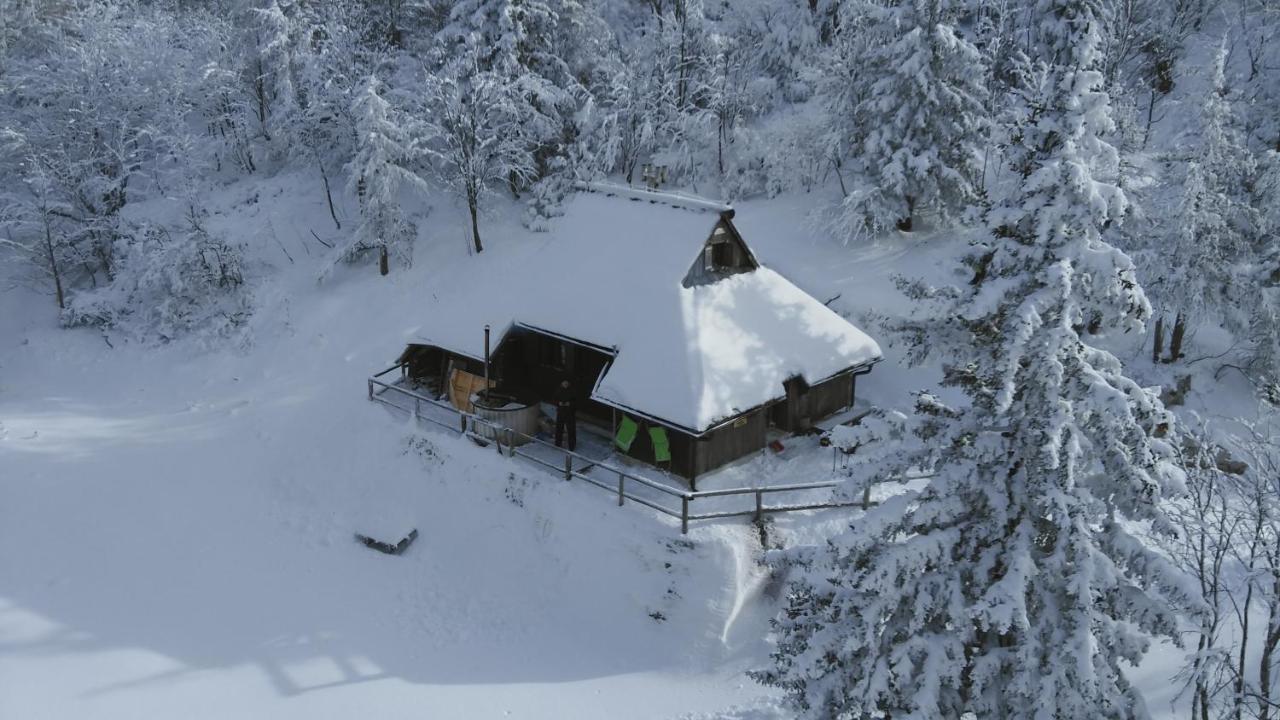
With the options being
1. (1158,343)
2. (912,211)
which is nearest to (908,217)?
(912,211)

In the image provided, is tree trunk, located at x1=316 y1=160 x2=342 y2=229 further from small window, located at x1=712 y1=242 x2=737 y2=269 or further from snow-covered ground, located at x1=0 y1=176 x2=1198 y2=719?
small window, located at x1=712 y1=242 x2=737 y2=269

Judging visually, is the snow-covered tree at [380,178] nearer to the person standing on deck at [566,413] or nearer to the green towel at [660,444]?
the person standing on deck at [566,413]

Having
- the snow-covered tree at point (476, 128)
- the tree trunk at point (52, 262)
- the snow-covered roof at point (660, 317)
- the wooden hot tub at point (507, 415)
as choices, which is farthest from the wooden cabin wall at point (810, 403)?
the tree trunk at point (52, 262)

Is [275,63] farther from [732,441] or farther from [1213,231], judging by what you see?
[1213,231]

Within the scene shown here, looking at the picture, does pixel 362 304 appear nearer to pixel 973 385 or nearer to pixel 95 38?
pixel 95 38

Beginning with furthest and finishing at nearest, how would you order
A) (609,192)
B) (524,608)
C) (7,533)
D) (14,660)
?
(609,192) < (7,533) < (524,608) < (14,660)

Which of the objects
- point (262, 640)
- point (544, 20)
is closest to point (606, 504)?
point (262, 640)
